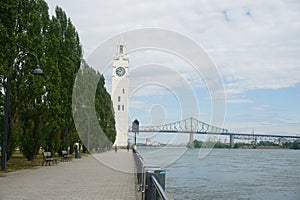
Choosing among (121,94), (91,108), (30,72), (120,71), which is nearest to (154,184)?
(30,72)

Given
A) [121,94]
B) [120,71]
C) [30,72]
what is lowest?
[30,72]

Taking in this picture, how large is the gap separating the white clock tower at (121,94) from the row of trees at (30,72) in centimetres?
3388

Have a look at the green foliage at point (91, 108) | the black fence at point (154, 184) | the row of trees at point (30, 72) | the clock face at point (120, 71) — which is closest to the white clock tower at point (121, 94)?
the clock face at point (120, 71)

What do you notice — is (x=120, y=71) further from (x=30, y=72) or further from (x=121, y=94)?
(x=30, y=72)

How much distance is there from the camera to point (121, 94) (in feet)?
245

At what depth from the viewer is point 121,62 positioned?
7725 cm

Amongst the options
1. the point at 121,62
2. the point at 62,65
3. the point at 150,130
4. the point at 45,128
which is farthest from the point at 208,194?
the point at 121,62

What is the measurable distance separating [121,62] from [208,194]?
5489 centimetres

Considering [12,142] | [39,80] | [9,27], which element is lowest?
[12,142]

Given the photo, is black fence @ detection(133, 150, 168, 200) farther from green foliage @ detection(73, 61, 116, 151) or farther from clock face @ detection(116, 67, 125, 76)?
clock face @ detection(116, 67, 125, 76)

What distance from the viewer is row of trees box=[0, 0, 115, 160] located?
62.2ft

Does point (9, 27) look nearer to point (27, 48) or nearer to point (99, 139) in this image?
point (27, 48)

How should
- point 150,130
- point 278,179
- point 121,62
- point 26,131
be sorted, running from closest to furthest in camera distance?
1. point 26,131
2. point 278,179
3. point 150,130
4. point 121,62

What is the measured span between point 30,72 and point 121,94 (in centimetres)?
5348
